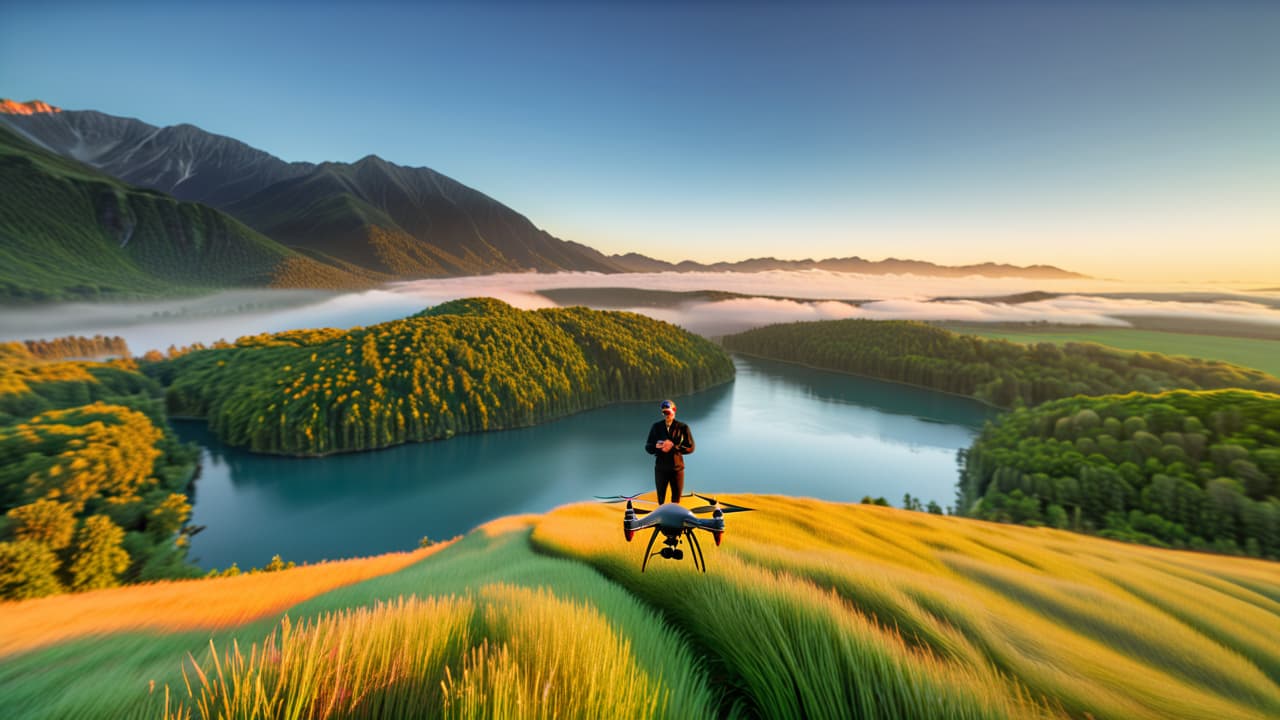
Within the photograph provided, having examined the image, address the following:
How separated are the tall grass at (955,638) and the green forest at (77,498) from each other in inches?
1568

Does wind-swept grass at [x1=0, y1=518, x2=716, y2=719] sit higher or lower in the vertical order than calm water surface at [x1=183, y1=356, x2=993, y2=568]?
higher

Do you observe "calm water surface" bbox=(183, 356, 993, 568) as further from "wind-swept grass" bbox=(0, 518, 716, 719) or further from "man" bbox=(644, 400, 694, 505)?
"man" bbox=(644, 400, 694, 505)

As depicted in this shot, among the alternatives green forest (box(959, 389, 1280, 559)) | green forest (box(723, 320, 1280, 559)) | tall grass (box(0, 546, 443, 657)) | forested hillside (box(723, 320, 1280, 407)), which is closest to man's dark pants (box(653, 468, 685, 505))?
tall grass (box(0, 546, 443, 657))

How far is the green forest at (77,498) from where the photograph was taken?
2650 centimetres

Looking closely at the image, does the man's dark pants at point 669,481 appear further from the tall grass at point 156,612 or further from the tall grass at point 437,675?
the tall grass at point 156,612

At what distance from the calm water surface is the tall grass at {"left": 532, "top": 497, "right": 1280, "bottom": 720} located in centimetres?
6951

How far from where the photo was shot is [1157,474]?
47219 mm

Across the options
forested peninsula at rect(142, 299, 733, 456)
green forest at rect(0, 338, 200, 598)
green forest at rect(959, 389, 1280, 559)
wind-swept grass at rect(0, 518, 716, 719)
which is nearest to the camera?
wind-swept grass at rect(0, 518, 716, 719)

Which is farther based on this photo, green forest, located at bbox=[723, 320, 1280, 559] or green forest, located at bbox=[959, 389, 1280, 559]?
green forest, located at bbox=[723, 320, 1280, 559]

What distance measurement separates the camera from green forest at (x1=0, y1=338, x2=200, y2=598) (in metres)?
26.5

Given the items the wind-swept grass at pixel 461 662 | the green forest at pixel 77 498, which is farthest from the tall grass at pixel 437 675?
the green forest at pixel 77 498

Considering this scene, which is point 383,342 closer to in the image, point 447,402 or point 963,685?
point 447,402

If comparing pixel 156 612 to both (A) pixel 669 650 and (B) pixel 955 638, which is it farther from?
(B) pixel 955 638

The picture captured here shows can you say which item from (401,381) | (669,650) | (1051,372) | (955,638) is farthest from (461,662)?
(1051,372)
